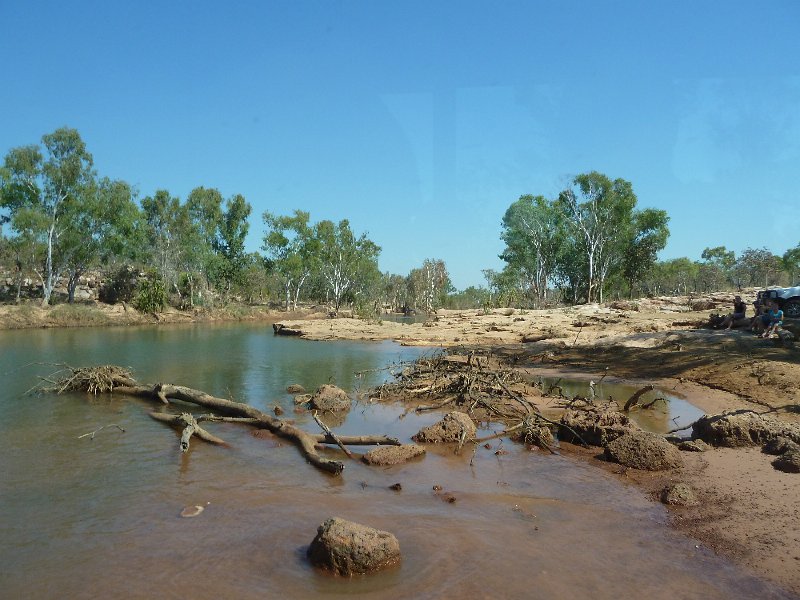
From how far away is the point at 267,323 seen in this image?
5416cm

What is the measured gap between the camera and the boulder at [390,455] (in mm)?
8805

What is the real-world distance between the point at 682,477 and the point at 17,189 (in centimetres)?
5233

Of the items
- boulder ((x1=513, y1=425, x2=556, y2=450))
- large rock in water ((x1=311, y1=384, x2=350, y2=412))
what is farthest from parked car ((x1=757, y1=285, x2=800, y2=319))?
large rock in water ((x1=311, y1=384, x2=350, y2=412))

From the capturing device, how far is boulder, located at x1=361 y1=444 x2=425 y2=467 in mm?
8805

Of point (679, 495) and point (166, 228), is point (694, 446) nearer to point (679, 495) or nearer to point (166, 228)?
point (679, 495)

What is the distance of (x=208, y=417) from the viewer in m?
10.6

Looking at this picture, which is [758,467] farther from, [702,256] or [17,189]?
[702,256]

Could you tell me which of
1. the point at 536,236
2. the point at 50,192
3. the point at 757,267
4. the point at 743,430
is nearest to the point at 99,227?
the point at 50,192

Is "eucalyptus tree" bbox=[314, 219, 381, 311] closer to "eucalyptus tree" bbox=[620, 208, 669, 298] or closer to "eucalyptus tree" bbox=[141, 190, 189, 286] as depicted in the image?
"eucalyptus tree" bbox=[141, 190, 189, 286]

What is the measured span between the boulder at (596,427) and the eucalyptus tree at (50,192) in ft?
154

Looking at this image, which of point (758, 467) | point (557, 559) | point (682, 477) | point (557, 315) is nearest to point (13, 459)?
point (557, 559)

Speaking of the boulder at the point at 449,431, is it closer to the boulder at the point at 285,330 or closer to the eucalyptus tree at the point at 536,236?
the boulder at the point at 285,330

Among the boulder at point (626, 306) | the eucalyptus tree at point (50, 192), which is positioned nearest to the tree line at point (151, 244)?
the eucalyptus tree at point (50, 192)

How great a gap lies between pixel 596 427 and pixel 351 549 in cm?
598
